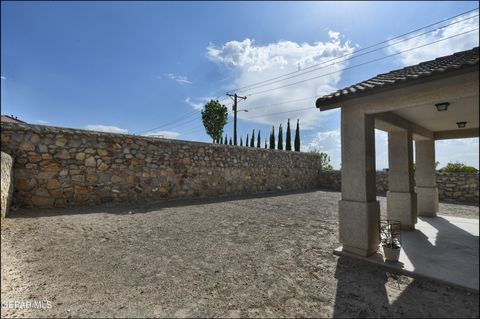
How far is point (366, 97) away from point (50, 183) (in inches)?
295

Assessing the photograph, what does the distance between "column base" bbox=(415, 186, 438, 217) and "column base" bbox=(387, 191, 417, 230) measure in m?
1.51

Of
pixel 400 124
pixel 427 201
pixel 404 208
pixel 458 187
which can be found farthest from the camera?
pixel 458 187

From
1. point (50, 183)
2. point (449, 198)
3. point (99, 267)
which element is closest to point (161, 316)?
point (99, 267)

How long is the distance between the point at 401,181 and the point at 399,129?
4.33 ft

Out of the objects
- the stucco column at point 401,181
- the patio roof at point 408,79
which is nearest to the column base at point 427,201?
the stucco column at point 401,181

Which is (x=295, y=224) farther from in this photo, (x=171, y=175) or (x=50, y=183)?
(x=50, y=183)

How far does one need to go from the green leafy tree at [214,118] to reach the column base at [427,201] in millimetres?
22263

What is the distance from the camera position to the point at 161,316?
2.32m

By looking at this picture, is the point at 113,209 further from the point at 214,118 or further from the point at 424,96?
the point at 214,118

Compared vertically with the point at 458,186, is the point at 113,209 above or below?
below

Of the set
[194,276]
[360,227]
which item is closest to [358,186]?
[360,227]

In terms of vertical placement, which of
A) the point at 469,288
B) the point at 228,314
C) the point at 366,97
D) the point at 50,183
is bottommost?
the point at 228,314

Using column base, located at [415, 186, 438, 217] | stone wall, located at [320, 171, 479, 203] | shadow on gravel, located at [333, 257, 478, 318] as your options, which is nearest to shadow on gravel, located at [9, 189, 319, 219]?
shadow on gravel, located at [333, 257, 478, 318]

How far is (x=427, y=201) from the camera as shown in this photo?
21.0 feet
